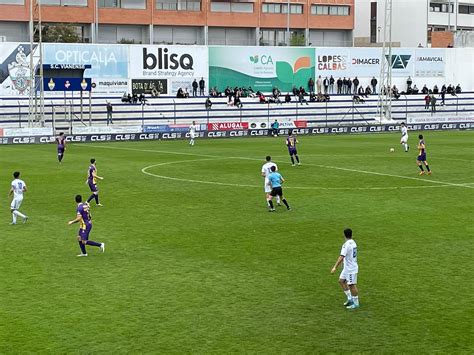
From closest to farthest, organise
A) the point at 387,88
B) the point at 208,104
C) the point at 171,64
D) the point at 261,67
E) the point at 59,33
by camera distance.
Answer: the point at 208,104 → the point at 171,64 → the point at 387,88 → the point at 261,67 → the point at 59,33

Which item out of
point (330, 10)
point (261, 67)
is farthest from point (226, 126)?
point (330, 10)

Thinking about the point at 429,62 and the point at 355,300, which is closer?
the point at 355,300

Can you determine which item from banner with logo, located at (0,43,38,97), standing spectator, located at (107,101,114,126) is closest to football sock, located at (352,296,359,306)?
standing spectator, located at (107,101,114,126)


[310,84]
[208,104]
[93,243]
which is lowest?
[93,243]

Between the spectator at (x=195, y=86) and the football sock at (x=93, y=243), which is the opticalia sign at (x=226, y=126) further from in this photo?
the football sock at (x=93, y=243)

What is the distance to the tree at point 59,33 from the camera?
314 feet

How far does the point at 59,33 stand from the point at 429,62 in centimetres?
4650

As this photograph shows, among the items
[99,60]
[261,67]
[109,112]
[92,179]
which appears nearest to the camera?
[92,179]

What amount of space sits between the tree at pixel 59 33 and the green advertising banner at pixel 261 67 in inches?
782

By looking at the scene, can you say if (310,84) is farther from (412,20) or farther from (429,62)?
(412,20)

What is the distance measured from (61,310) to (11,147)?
47823 mm

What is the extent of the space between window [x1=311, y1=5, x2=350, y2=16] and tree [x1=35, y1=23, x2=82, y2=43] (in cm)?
3780

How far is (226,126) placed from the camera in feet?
245

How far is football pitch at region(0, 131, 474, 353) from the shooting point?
15.0m
